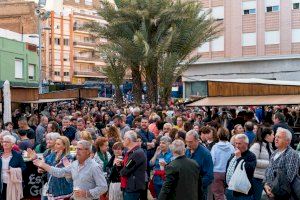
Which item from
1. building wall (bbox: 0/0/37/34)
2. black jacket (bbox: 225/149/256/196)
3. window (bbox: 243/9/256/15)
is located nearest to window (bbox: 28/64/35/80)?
building wall (bbox: 0/0/37/34)

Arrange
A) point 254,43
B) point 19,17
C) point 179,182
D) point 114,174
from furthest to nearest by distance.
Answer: point 19,17 < point 254,43 < point 114,174 < point 179,182

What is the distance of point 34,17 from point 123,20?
2528 cm

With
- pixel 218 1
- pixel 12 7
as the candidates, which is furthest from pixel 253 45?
pixel 12 7

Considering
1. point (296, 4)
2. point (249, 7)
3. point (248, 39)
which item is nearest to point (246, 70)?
point (248, 39)

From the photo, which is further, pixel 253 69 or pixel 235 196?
pixel 253 69

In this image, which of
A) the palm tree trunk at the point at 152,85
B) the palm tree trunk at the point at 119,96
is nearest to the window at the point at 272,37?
the palm tree trunk at the point at 119,96

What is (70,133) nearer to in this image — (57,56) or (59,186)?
(59,186)

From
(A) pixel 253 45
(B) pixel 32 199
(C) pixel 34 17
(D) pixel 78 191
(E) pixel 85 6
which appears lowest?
(B) pixel 32 199

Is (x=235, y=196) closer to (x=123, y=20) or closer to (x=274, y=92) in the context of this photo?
(x=274, y=92)

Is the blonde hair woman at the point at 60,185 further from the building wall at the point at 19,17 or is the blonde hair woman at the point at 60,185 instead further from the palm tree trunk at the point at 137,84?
the building wall at the point at 19,17

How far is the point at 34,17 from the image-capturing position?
52562mm

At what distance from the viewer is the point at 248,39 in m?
45.2

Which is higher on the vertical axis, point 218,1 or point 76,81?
point 218,1

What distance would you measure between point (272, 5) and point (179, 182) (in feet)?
131
